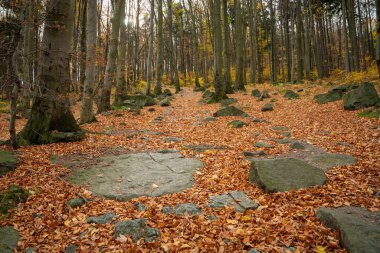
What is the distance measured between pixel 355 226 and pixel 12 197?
199 inches

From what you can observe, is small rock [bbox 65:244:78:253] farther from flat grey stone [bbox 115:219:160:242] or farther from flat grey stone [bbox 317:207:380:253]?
flat grey stone [bbox 317:207:380:253]

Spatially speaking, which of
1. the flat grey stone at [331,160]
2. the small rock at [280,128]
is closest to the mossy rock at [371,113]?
the small rock at [280,128]

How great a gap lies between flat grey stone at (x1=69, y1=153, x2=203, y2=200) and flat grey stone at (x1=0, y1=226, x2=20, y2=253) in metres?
1.44

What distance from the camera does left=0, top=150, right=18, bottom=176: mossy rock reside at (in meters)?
5.30

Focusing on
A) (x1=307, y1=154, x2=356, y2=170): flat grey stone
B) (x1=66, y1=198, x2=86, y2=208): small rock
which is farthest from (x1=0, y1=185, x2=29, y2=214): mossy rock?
(x1=307, y1=154, x2=356, y2=170): flat grey stone

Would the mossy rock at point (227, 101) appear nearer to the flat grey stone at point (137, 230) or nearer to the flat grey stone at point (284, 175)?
the flat grey stone at point (284, 175)

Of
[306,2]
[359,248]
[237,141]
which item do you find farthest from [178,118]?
[306,2]

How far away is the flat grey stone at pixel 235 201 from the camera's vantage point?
4391 mm

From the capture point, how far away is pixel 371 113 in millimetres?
9492

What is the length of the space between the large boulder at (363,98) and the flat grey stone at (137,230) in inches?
410

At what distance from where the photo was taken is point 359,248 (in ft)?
9.75

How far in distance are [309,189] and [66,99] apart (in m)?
6.87

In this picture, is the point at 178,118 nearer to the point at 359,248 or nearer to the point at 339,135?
the point at 339,135

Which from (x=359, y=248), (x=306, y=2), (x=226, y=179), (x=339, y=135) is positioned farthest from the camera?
(x=306, y=2)
